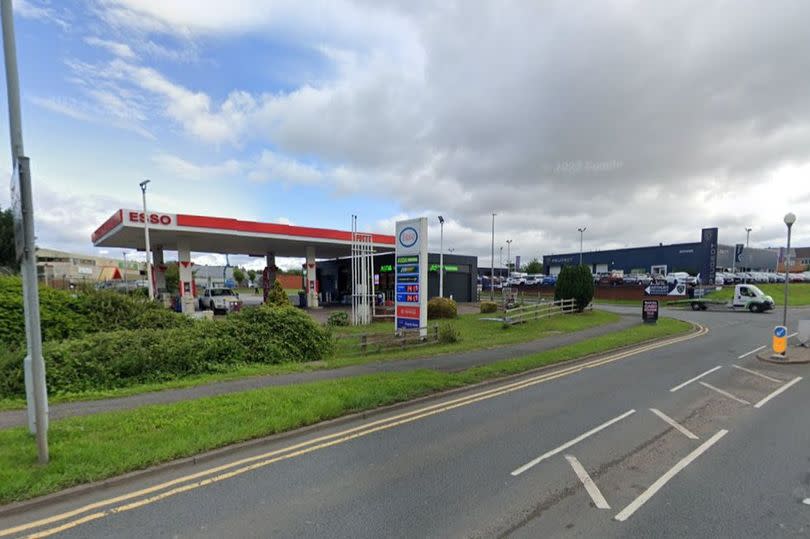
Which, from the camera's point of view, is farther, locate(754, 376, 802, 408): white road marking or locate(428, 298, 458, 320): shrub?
locate(428, 298, 458, 320): shrub

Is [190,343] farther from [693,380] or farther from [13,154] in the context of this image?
[693,380]

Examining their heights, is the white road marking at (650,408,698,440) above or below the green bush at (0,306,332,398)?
below

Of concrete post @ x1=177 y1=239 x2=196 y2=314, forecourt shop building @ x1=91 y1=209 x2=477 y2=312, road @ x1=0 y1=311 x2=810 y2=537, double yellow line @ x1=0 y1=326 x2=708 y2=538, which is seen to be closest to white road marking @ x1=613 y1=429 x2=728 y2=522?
road @ x1=0 y1=311 x2=810 y2=537

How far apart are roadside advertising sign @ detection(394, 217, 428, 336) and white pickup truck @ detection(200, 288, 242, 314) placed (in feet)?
51.0

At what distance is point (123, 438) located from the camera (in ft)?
18.1

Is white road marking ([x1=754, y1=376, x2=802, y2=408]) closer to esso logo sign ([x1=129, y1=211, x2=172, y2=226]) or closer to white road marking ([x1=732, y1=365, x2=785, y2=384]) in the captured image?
white road marking ([x1=732, y1=365, x2=785, y2=384])

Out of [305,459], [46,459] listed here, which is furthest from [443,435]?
[46,459]

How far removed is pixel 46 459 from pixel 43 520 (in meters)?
1.13

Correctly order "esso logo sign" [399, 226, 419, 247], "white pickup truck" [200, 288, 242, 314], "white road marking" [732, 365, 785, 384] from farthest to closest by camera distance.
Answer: "white pickup truck" [200, 288, 242, 314], "esso logo sign" [399, 226, 419, 247], "white road marking" [732, 365, 785, 384]

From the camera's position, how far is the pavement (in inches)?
271

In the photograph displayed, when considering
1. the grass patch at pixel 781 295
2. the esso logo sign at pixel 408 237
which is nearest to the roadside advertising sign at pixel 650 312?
the esso logo sign at pixel 408 237

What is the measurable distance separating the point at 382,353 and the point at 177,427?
8.25 metres

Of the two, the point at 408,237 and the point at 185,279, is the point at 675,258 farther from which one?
the point at 185,279

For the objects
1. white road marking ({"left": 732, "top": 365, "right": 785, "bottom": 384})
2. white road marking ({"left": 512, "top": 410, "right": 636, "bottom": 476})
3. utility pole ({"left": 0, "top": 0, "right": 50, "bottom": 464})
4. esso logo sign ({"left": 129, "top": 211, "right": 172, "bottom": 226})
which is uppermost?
esso logo sign ({"left": 129, "top": 211, "right": 172, "bottom": 226})
